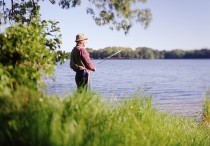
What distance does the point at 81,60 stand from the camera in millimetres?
9211

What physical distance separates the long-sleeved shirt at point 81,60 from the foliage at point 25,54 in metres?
3.95

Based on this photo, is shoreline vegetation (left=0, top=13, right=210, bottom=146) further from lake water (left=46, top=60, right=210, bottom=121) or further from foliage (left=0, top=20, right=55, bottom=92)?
lake water (left=46, top=60, right=210, bottom=121)

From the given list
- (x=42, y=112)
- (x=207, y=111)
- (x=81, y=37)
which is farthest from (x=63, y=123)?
(x=207, y=111)

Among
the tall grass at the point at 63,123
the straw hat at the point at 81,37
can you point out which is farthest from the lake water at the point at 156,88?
the straw hat at the point at 81,37

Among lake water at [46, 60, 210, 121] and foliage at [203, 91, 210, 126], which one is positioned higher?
foliage at [203, 91, 210, 126]

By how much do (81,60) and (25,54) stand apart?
4337mm

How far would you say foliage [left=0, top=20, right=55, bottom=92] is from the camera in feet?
15.6

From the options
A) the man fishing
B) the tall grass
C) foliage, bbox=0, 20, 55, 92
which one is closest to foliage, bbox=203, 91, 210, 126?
the man fishing

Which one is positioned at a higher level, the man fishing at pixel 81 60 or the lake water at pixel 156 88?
the man fishing at pixel 81 60

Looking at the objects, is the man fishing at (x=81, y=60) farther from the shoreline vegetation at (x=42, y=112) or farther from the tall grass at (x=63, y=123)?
the tall grass at (x=63, y=123)

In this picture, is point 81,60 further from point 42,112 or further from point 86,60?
point 42,112

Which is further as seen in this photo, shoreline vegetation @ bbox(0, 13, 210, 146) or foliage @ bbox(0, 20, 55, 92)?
foliage @ bbox(0, 20, 55, 92)

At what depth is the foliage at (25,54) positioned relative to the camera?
4742mm

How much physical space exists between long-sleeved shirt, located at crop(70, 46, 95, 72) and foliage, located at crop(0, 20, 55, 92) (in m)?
3.95
